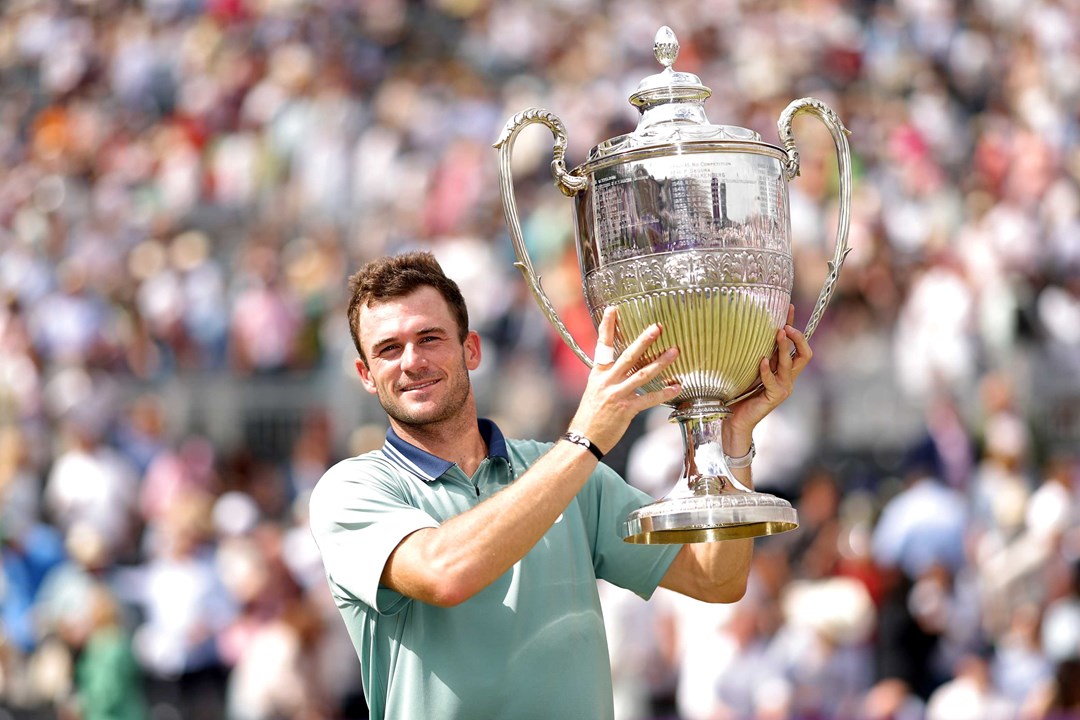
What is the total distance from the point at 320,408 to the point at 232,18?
21.7 ft

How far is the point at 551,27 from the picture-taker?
1545cm

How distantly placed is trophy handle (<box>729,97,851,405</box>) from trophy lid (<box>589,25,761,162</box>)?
88 millimetres

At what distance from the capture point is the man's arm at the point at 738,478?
3.38 m

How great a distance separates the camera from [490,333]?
10.4m

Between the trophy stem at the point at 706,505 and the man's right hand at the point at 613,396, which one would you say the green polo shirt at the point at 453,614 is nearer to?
the trophy stem at the point at 706,505

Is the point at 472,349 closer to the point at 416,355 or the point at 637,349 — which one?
the point at 416,355

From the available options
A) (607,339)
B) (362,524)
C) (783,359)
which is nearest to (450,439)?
(362,524)

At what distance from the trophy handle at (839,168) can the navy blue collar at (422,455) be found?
45cm

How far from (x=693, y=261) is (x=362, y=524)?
0.74 meters

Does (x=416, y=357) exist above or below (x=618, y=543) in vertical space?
above

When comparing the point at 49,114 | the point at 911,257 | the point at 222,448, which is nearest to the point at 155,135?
the point at 49,114

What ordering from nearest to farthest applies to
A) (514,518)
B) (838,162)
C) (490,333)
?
(514,518), (838,162), (490,333)

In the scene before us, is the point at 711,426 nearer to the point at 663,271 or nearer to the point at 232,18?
the point at 663,271

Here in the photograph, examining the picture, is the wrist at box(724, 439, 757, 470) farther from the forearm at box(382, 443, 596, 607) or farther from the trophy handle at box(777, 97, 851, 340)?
the forearm at box(382, 443, 596, 607)
